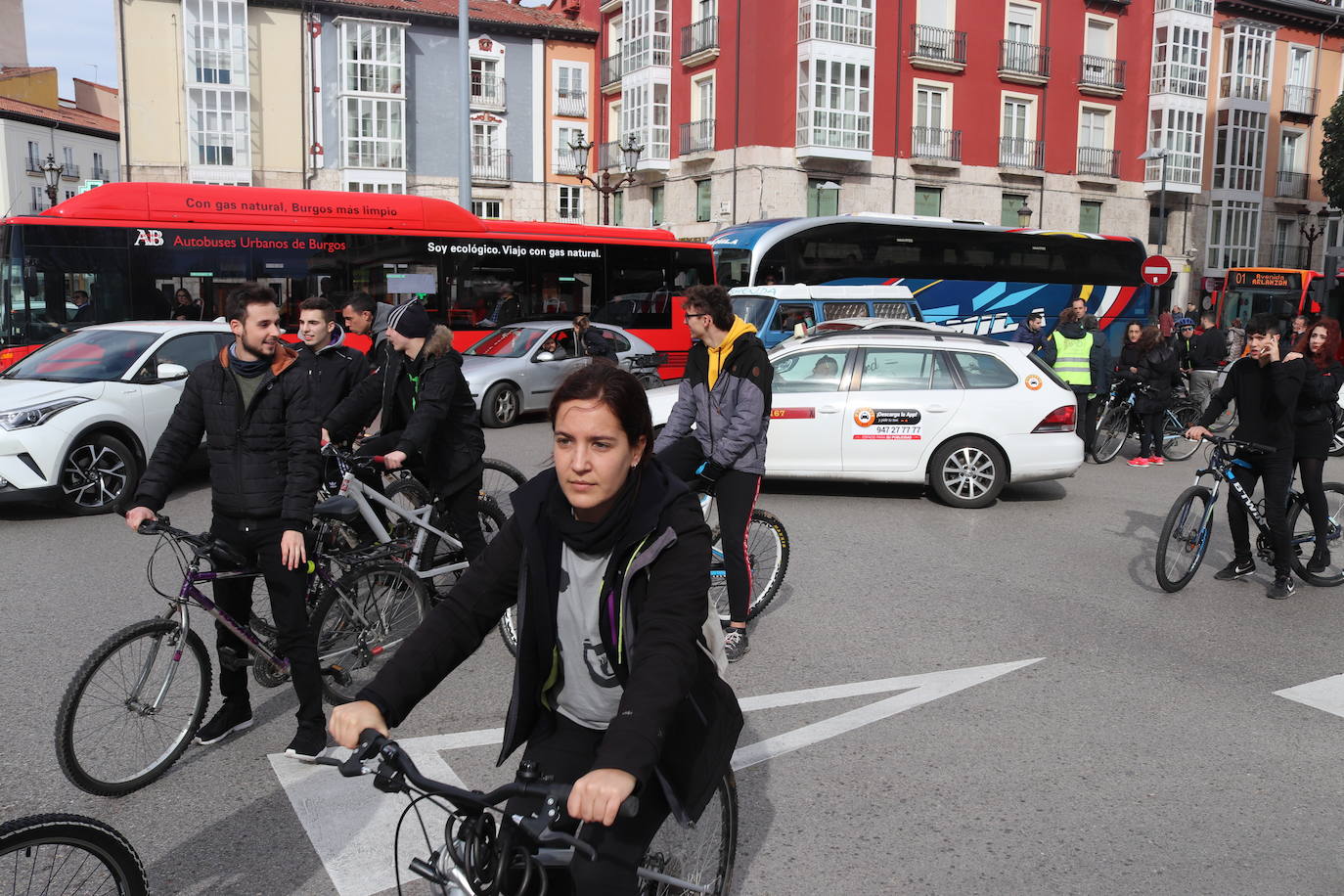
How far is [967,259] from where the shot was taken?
2431cm

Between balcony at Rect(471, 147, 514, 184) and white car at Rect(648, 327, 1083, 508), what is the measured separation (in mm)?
35140

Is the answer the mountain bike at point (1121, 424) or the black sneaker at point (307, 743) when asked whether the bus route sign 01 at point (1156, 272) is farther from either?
the black sneaker at point (307, 743)

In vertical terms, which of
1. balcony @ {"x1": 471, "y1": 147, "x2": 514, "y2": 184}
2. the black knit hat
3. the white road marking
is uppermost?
balcony @ {"x1": 471, "y1": 147, "x2": 514, "y2": 184}

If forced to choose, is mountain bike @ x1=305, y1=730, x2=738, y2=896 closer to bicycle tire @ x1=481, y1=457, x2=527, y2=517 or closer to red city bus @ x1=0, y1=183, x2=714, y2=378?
bicycle tire @ x1=481, y1=457, x2=527, y2=517

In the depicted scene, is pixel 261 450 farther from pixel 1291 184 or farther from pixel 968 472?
pixel 1291 184

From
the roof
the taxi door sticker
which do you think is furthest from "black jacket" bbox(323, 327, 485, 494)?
the roof

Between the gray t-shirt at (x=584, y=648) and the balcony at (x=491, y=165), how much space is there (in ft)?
139

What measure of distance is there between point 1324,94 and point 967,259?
33083 millimetres

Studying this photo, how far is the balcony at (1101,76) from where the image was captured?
4053 centimetres

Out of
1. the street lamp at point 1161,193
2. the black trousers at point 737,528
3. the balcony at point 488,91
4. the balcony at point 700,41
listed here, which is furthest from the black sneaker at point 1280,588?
the balcony at point 488,91

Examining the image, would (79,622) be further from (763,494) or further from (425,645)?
(763,494)

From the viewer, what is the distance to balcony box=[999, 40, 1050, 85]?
A: 38.8 m

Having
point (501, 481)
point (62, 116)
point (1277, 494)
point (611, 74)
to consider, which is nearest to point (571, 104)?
point (611, 74)

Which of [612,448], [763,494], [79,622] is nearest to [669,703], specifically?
[612,448]
